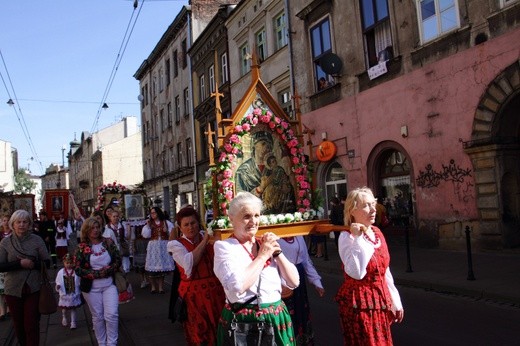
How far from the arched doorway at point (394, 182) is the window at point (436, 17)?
11.0 feet

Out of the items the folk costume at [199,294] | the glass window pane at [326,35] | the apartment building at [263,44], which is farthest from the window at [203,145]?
the folk costume at [199,294]

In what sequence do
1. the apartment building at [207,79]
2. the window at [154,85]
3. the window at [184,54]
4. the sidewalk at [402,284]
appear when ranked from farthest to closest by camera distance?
1. the window at [154,85]
2. the window at [184,54]
3. the apartment building at [207,79]
4. the sidewalk at [402,284]

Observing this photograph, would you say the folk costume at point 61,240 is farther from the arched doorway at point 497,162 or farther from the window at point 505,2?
the window at point 505,2

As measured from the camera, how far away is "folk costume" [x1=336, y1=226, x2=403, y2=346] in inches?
137

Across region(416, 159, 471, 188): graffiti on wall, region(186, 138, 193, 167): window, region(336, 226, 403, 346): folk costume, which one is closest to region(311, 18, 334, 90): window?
region(416, 159, 471, 188): graffiti on wall

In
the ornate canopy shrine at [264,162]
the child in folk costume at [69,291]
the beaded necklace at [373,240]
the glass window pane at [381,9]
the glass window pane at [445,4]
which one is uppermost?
the glass window pane at [381,9]

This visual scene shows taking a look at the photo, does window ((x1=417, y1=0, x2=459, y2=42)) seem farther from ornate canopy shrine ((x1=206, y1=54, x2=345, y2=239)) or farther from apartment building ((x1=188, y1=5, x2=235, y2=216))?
apartment building ((x1=188, y1=5, x2=235, y2=216))

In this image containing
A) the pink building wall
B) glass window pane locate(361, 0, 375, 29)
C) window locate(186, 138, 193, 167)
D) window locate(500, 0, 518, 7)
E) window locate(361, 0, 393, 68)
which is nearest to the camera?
window locate(500, 0, 518, 7)

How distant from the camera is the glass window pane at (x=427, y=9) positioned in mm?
12844

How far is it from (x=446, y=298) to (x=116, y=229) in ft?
24.4

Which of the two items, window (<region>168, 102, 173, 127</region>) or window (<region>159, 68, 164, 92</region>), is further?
window (<region>159, 68, 164, 92</region>)

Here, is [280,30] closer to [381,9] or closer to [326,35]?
[326,35]

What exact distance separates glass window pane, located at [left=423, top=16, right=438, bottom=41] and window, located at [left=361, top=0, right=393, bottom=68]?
146 centimetres

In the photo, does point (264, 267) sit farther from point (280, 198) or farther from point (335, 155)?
point (335, 155)
